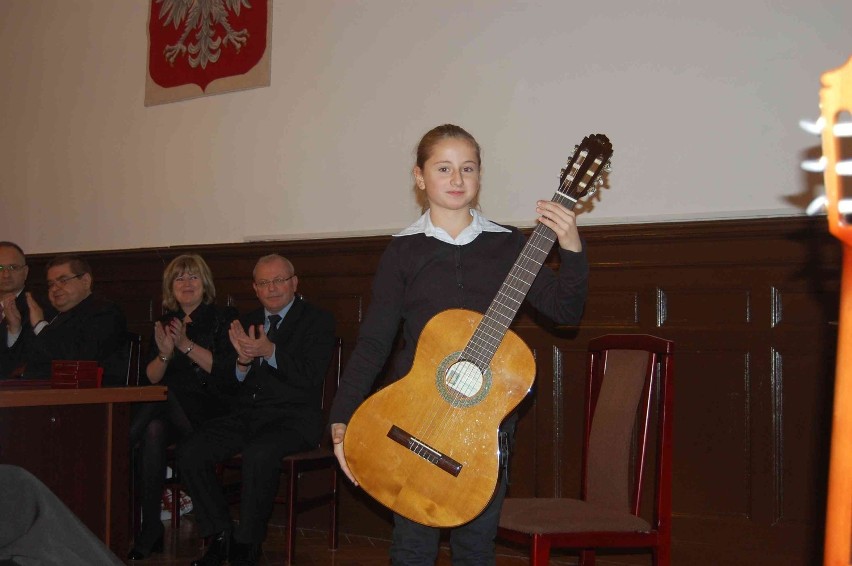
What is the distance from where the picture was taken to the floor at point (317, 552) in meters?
3.88

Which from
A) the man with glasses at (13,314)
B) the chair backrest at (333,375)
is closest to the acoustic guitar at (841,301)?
the chair backrest at (333,375)

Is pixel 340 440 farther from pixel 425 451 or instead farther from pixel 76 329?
pixel 76 329

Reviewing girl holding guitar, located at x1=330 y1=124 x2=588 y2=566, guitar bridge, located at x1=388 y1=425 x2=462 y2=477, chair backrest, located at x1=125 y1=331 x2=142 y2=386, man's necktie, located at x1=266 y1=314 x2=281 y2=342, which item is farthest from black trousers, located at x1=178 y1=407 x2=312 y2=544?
guitar bridge, located at x1=388 y1=425 x2=462 y2=477

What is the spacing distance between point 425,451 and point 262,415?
79.2 inches

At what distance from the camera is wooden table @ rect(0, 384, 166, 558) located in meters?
3.17

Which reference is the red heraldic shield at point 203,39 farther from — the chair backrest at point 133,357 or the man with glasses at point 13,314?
the chair backrest at point 133,357

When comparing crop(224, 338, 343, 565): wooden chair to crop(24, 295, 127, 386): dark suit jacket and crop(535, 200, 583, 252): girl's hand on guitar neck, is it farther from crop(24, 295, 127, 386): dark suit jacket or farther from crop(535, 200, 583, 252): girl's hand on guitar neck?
crop(535, 200, 583, 252): girl's hand on guitar neck

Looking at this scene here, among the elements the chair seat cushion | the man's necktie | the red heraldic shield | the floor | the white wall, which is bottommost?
the floor

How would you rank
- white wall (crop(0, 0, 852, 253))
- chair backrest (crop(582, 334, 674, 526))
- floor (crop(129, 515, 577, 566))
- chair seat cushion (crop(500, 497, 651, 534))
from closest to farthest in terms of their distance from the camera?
chair seat cushion (crop(500, 497, 651, 534)), chair backrest (crop(582, 334, 674, 526)), white wall (crop(0, 0, 852, 253)), floor (crop(129, 515, 577, 566))

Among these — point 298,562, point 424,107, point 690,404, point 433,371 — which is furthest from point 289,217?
point 433,371

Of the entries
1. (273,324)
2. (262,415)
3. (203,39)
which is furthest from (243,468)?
(203,39)

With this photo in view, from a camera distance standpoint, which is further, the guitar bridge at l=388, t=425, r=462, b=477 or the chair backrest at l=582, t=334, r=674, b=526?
the chair backrest at l=582, t=334, r=674, b=526

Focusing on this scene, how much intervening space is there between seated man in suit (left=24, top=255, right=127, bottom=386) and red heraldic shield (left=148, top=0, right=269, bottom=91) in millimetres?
1504

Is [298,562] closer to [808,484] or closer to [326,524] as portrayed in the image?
[326,524]
